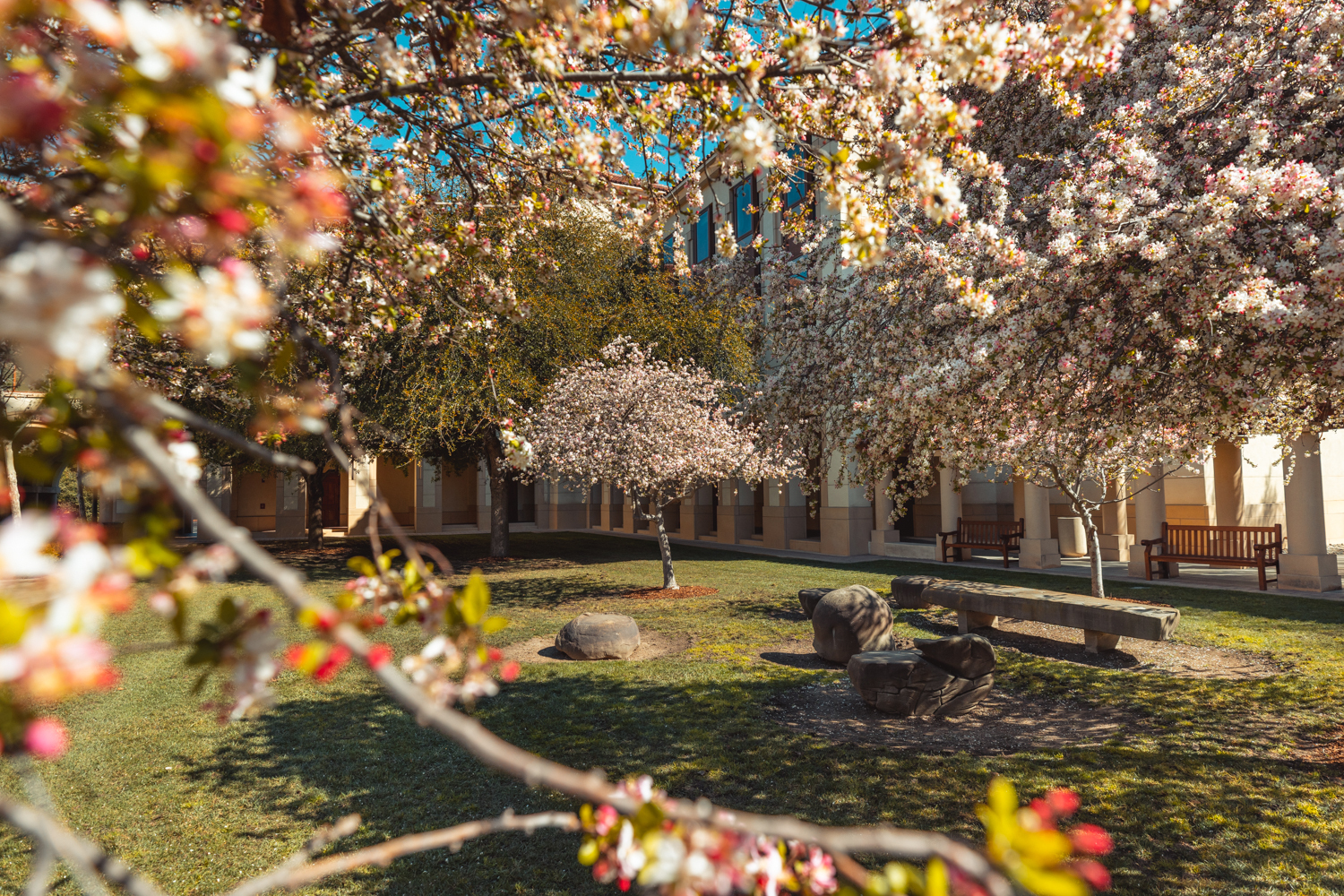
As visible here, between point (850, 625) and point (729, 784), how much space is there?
12.4 feet

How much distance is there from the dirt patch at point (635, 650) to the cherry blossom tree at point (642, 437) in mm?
3908

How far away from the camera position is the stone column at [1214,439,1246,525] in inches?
735

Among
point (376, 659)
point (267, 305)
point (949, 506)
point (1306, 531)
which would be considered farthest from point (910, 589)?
point (267, 305)

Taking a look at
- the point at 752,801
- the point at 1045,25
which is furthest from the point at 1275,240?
the point at 752,801

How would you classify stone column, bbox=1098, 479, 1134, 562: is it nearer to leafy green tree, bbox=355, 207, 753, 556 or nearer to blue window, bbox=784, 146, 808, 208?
leafy green tree, bbox=355, 207, 753, 556

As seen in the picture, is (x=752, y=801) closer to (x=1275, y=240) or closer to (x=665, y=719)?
(x=665, y=719)

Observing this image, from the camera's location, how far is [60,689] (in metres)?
0.78

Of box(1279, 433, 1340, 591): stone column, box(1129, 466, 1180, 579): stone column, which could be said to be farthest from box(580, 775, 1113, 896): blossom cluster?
box(1129, 466, 1180, 579): stone column

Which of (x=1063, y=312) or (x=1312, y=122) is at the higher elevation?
(x=1312, y=122)

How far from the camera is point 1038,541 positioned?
1708 cm

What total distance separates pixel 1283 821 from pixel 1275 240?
12.6 feet

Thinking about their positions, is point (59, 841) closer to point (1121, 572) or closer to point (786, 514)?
point (1121, 572)

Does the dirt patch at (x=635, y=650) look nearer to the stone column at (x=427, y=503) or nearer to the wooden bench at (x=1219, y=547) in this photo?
the wooden bench at (x=1219, y=547)

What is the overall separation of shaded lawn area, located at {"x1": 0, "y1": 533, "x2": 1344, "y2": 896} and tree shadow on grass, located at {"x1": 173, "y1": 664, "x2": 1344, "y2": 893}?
0.06 feet
